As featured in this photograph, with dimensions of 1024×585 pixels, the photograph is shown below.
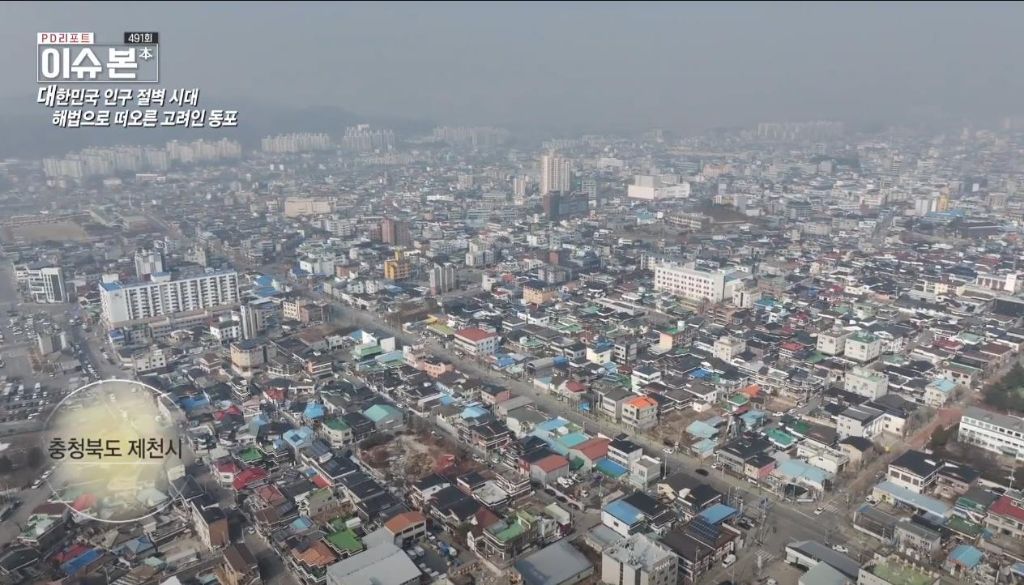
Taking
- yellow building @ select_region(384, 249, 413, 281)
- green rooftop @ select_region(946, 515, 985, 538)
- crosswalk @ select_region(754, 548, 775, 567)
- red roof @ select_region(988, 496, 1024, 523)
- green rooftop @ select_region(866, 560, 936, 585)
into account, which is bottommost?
crosswalk @ select_region(754, 548, 775, 567)

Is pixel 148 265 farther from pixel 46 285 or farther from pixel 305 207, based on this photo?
pixel 305 207

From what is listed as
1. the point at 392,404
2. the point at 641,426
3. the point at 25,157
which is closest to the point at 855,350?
the point at 641,426

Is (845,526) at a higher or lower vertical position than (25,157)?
lower

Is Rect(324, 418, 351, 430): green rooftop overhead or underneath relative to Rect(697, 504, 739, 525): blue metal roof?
overhead

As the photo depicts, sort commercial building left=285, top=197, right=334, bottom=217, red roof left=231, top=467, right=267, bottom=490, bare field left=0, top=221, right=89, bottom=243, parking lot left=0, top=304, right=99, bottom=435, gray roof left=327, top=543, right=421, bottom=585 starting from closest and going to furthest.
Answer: gray roof left=327, top=543, right=421, bottom=585
red roof left=231, top=467, right=267, bottom=490
parking lot left=0, top=304, right=99, bottom=435
bare field left=0, top=221, right=89, bottom=243
commercial building left=285, top=197, right=334, bottom=217

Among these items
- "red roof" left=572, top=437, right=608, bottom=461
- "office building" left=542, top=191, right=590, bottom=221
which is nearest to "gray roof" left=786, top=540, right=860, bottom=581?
"red roof" left=572, top=437, right=608, bottom=461

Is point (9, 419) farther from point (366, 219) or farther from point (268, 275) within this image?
point (366, 219)

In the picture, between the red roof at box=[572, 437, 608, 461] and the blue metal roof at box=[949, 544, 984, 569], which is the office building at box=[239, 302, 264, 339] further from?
the blue metal roof at box=[949, 544, 984, 569]
